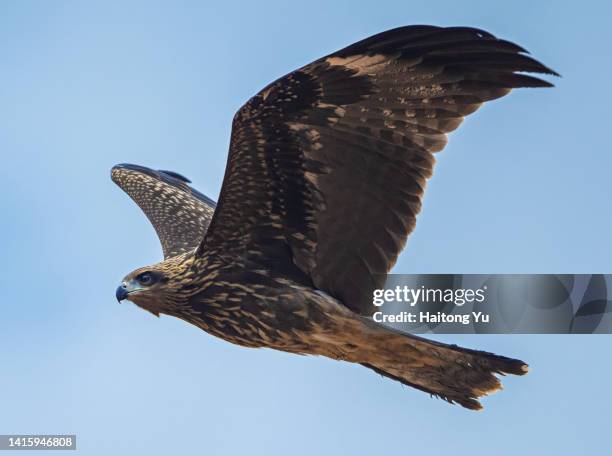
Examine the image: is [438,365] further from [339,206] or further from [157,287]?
[157,287]

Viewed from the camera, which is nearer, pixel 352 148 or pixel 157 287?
pixel 352 148

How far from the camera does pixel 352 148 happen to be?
1223cm

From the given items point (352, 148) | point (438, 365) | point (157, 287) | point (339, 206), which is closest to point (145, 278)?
point (157, 287)

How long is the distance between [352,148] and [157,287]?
2264 mm

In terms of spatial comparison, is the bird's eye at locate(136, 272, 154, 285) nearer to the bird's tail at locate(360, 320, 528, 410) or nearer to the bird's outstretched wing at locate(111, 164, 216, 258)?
the bird's outstretched wing at locate(111, 164, 216, 258)

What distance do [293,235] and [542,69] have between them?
9.06ft

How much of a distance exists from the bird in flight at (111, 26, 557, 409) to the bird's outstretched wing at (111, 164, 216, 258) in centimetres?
165

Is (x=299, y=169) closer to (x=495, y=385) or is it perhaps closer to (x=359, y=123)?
(x=359, y=123)

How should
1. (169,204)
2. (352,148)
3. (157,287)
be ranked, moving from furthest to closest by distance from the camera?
1. (169,204)
2. (157,287)
3. (352,148)

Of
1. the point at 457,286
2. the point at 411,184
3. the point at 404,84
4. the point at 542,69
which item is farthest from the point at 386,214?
the point at 457,286

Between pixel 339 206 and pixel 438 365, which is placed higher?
pixel 339 206

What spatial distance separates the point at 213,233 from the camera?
12.9 m

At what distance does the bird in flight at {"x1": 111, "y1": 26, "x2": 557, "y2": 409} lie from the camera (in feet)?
38.8

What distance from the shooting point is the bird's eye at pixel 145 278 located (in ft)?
43.4
